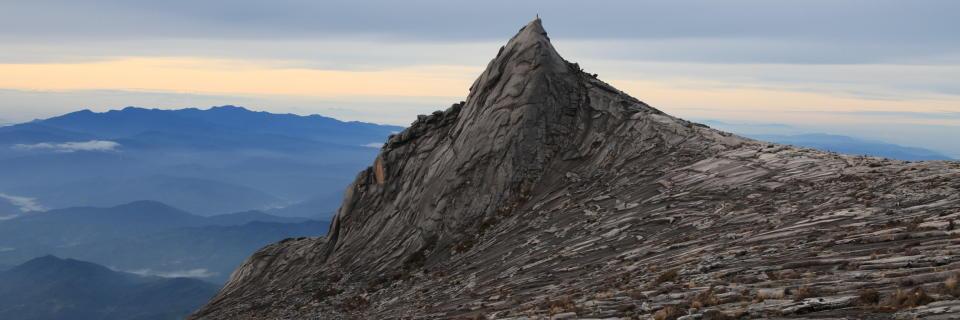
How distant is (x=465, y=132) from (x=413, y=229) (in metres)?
10.7

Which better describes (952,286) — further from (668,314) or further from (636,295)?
(636,295)

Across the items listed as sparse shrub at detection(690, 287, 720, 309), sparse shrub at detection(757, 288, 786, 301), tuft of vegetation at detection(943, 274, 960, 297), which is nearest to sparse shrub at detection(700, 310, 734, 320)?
sparse shrub at detection(690, 287, 720, 309)

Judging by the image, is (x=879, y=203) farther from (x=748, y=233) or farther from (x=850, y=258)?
(x=850, y=258)

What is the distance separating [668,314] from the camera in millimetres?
22703

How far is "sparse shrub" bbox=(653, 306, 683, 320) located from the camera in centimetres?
2247

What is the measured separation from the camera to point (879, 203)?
107 ft

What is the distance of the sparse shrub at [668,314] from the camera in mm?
22469

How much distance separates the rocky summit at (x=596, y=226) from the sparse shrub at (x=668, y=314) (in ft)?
0.45

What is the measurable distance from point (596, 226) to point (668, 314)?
66.7ft

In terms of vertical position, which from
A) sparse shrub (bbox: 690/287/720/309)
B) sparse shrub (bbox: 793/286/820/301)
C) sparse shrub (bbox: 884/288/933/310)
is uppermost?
sparse shrub (bbox: 884/288/933/310)

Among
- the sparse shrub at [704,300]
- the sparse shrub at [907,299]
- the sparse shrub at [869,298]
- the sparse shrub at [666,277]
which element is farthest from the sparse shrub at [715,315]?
the sparse shrub at [666,277]

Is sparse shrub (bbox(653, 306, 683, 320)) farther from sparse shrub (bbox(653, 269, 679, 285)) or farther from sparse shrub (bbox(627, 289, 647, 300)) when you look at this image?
sparse shrub (bbox(653, 269, 679, 285))

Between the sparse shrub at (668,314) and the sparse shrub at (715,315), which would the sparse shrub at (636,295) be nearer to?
the sparse shrub at (668,314)

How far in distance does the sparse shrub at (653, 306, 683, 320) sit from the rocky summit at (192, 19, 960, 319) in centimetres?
14
